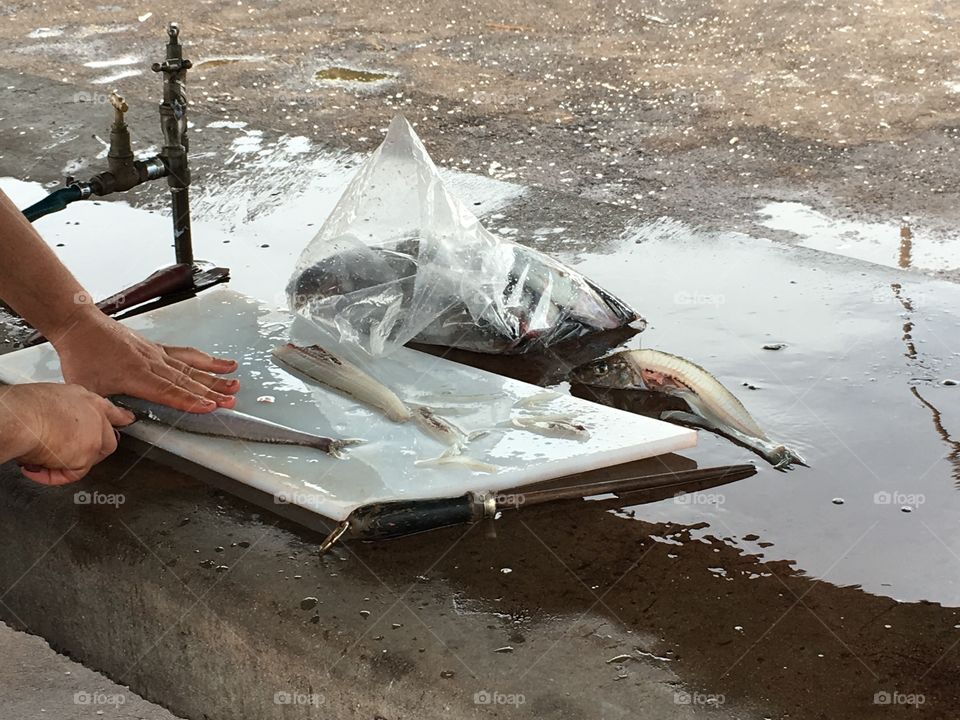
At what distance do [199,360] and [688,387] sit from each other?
36.8 inches

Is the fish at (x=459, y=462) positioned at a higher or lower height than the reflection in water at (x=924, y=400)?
higher

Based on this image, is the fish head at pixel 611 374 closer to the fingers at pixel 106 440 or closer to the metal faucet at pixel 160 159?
the fingers at pixel 106 440

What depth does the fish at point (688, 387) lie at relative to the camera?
208 cm

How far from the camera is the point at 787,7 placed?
826 centimetres

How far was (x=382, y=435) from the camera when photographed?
2.02m

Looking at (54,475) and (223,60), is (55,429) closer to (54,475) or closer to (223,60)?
(54,475)

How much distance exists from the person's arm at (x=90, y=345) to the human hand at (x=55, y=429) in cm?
11

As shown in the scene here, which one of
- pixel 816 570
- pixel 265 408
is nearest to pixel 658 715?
pixel 816 570

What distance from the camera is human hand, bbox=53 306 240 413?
2059 millimetres

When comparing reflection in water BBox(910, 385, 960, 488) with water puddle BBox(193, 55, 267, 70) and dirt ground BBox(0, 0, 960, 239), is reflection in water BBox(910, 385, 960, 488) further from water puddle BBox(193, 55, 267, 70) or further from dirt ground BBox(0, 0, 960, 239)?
water puddle BBox(193, 55, 267, 70)

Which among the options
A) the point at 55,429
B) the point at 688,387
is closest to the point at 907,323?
the point at 688,387

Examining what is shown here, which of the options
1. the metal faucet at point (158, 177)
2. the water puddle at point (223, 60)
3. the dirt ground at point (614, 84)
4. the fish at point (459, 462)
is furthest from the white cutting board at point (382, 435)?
the water puddle at point (223, 60)

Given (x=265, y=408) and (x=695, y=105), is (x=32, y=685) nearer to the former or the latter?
(x=265, y=408)

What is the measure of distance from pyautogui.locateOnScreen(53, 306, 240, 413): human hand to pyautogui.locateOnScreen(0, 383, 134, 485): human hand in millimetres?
93
